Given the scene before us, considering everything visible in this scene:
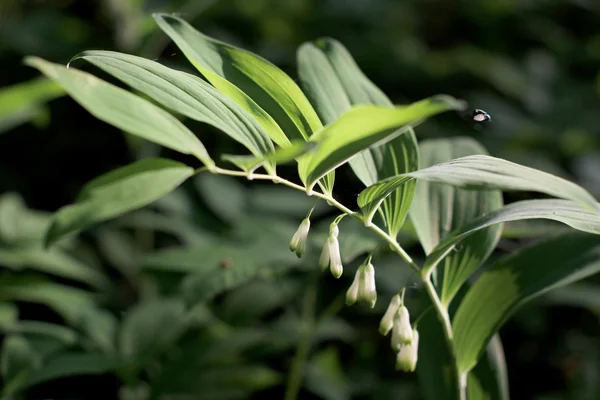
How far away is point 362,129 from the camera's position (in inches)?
21.5

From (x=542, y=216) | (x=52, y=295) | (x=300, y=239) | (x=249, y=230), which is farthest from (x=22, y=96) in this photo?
(x=542, y=216)

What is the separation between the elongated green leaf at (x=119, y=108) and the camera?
1.63 ft

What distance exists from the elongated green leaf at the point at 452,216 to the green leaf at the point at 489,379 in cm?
15

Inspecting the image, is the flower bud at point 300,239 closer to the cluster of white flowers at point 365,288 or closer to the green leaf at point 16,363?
the cluster of white flowers at point 365,288

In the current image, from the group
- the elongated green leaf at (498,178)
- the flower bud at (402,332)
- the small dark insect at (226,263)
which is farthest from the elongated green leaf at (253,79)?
the small dark insect at (226,263)

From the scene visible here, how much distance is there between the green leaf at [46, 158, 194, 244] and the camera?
612 millimetres

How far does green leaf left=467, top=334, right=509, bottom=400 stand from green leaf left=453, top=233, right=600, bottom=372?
0.10 meters

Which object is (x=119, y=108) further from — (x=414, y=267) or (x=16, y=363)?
(x=16, y=363)

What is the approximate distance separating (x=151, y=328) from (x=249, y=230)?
0.34 metres

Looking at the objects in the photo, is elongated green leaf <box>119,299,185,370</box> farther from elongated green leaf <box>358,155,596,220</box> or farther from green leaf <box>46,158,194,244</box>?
elongated green leaf <box>358,155,596,220</box>

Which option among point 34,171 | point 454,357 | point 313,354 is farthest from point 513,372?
point 34,171

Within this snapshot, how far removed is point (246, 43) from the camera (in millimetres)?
2867

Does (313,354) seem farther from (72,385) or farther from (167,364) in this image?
(72,385)

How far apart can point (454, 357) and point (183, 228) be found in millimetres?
931
